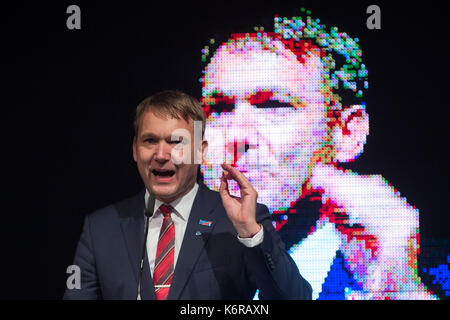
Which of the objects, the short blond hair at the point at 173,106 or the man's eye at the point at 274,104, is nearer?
the short blond hair at the point at 173,106

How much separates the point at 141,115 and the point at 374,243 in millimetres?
1844

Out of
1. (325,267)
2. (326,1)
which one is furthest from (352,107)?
(325,267)

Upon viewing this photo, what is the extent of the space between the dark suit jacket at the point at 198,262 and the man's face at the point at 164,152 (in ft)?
0.48

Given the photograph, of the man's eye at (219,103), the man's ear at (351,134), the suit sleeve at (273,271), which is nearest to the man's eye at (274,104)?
the man's eye at (219,103)

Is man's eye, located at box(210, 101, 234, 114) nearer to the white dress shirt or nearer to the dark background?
the dark background

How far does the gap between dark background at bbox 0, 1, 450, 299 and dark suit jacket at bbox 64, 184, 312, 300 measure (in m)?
1.28

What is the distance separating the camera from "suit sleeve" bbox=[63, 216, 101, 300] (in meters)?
2.50

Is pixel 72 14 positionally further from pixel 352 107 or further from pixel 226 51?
pixel 352 107

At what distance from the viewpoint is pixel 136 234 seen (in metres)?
2.55

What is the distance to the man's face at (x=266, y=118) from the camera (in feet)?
12.3

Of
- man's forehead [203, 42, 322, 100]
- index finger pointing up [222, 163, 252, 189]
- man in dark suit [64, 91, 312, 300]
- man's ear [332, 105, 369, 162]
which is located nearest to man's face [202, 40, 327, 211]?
man's forehead [203, 42, 322, 100]

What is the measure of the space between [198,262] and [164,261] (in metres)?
0.15

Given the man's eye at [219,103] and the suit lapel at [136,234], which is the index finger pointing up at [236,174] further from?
the man's eye at [219,103]

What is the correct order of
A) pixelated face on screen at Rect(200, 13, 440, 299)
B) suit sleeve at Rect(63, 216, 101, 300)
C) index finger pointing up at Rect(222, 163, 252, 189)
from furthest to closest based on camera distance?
1. pixelated face on screen at Rect(200, 13, 440, 299)
2. suit sleeve at Rect(63, 216, 101, 300)
3. index finger pointing up at Rect(222, 163, 252, 189)
